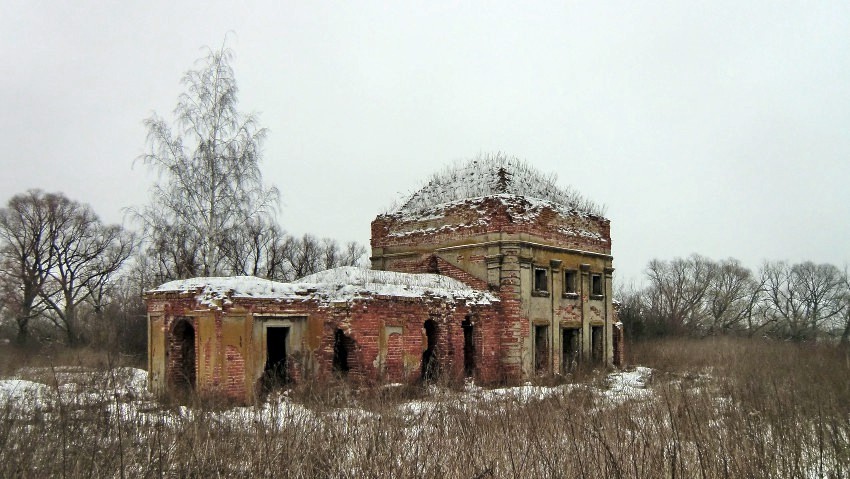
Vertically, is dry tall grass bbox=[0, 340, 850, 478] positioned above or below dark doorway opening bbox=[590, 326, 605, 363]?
above

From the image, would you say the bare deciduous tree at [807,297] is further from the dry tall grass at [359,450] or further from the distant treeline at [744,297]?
the dry tall grass at [359,450]

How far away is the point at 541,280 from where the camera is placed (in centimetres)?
1978

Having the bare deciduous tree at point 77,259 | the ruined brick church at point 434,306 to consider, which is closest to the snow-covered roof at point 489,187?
the ruined brick church at point 434,306

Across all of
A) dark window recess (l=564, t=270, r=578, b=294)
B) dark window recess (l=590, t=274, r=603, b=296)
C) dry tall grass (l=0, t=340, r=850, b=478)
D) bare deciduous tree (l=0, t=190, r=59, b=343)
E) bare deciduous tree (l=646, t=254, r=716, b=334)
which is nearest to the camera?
dry tall grass (l=0, t=340, r=850, b=478)

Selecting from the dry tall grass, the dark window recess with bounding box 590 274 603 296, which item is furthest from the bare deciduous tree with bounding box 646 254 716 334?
the dry tall grass

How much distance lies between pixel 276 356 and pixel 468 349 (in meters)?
5.68

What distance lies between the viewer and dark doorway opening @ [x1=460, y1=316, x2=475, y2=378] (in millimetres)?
18062

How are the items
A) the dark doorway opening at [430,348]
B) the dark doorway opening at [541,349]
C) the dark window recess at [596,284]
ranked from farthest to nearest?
the dark window recess at [596,284] < the dark doorway opening at [541,349] < the dark doorway opening at [430,348]

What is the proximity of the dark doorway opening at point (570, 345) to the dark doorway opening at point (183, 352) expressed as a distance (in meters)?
11.5

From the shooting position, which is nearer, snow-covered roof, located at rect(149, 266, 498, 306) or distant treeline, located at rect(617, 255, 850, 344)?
snow-covered roof, located at rect(149, 266, 498, 306)

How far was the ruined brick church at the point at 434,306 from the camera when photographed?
13.4 metres

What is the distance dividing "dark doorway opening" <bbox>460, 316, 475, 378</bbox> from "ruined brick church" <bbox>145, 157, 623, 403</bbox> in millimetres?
43

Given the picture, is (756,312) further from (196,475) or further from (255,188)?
(196,475)

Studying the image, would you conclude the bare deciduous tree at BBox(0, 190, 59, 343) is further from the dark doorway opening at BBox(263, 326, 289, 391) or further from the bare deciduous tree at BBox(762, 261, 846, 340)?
the bare deciduous tree at BBox(762, 261, 846, 340)
